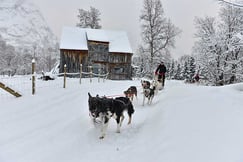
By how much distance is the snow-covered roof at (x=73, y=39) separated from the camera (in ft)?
115

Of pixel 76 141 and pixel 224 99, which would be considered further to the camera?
pixel 224 99

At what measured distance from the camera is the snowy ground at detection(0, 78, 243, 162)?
4.82m

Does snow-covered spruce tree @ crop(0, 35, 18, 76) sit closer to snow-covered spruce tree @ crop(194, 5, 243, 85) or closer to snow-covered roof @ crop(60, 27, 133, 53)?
snow-covered roof @ crop(60, 27, 133, 53)

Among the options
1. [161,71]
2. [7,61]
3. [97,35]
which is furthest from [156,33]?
[7,61]

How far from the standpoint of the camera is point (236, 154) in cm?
405

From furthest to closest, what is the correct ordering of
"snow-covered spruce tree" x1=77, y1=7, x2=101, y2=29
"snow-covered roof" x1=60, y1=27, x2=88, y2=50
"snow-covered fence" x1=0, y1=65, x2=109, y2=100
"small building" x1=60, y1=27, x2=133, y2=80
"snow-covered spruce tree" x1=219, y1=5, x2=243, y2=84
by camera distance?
"snow-covered spruce tree" x1=77, y1=7, x2=101, y2=29
"small building" x1=60, y1=27, x2=133, y2=80
"snow-covered roof" x1=60, y1=27, x2=88, y2=50
"snow-covered spruce tree" x1=219, y1=5, x2=243, y2=84
"snow-covered fence" x1=0, y1=65, x2=109, y2=100

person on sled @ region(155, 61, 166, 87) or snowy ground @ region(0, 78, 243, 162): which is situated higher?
person on sled @ region(155, 61, 166, 87)

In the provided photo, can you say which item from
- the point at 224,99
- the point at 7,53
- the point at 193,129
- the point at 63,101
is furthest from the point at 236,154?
the point at 7,53

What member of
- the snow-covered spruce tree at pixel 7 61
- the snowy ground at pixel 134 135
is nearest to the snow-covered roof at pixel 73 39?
the snowy ground at pixel 134 135

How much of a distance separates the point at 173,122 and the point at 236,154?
2545mm

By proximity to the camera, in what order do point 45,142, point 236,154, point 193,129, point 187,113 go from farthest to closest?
point 187,113 < point 45,142 < point 193,129 < point 236,154

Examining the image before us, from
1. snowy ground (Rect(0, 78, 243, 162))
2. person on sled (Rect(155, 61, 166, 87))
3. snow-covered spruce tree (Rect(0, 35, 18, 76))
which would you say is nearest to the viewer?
snowy ground (Rect(0, 78, 243, 162))

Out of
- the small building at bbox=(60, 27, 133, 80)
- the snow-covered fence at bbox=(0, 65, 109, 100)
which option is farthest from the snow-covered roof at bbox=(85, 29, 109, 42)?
the snow-covered fence at bbox=(0, 65, 109, 100)

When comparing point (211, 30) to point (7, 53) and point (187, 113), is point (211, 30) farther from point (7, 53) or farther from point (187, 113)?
point (7, 53)
